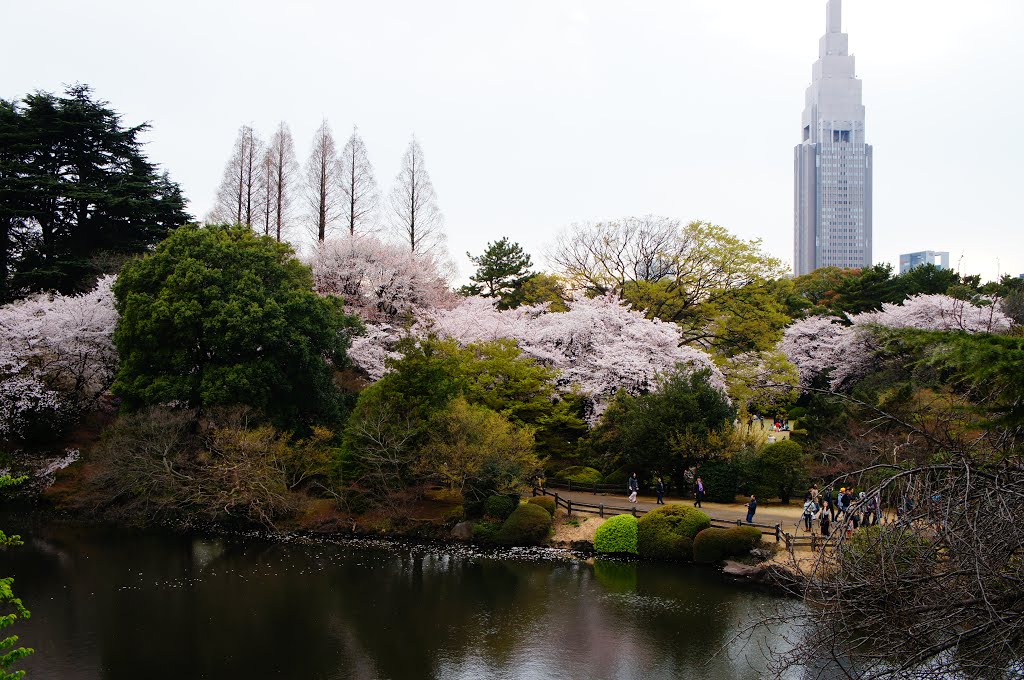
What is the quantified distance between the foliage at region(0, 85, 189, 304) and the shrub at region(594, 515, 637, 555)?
24350 mm

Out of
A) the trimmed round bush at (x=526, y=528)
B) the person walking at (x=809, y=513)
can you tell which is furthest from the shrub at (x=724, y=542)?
the trimmed round bush at (x=526, y=528)

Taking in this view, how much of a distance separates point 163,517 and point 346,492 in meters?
6.29

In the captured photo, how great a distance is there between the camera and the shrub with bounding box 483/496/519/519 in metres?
23.9

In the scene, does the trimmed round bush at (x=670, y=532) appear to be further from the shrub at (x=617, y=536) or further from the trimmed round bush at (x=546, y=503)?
the trimmed round bush at (x=546, y=503)

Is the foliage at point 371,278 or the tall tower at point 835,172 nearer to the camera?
the foliage at point 371,278

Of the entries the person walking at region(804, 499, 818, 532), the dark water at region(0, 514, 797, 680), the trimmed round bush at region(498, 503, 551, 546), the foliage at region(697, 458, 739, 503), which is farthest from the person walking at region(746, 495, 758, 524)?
the trimmed round bush at region(498, 503, 551, 546)

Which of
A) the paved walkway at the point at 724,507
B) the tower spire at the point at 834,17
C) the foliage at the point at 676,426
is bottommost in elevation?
the paved walkway at the point at 724,507

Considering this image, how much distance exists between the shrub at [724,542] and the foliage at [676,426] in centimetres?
489

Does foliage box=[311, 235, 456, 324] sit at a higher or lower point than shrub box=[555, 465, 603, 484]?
higher

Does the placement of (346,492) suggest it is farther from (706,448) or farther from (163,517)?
(706,448)

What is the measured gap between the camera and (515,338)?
31812 millimetres

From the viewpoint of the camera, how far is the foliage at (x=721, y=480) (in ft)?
84.0

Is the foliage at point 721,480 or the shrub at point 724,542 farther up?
the foliage at point 721,480

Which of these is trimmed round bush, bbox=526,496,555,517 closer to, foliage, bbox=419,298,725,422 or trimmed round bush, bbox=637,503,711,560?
trimmed round bush, bbox=637,503,711,560
